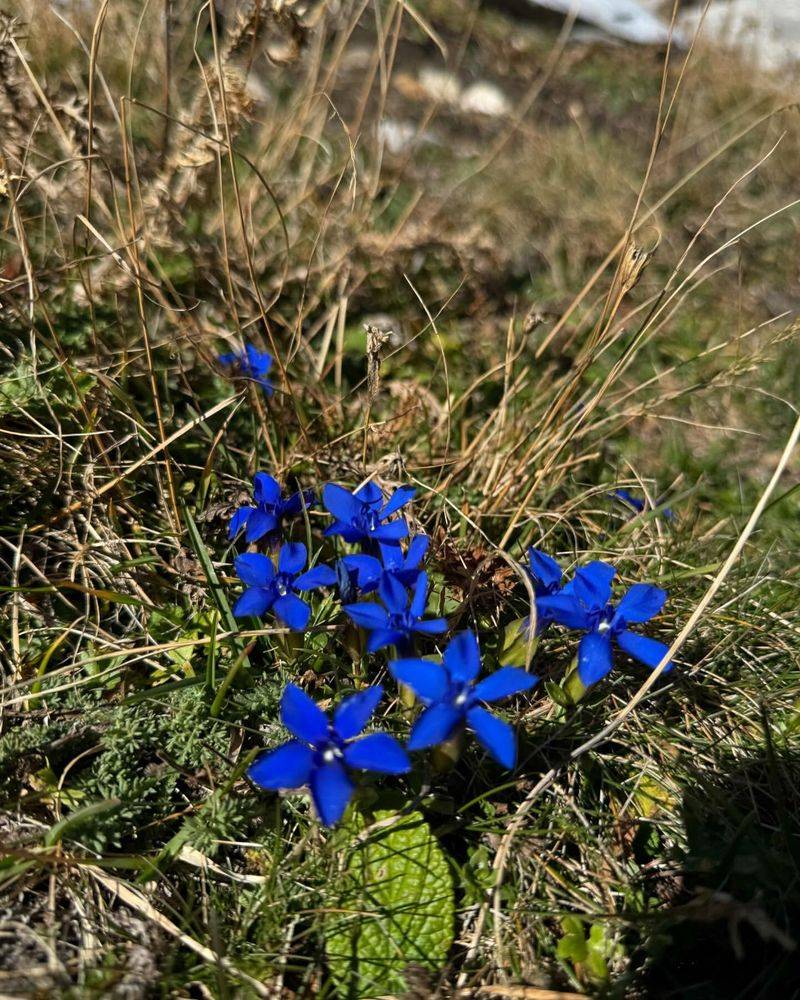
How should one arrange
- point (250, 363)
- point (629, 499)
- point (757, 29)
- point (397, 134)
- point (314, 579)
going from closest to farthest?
point (314, 579) → point (250, 363) → point (629, 499) → point (397, 134) → point (757, 29)

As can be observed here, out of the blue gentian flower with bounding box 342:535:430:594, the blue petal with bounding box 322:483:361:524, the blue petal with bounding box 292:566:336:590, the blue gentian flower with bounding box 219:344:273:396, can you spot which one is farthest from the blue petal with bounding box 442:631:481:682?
the blue gentian flower with bounding box 219:344:273:396

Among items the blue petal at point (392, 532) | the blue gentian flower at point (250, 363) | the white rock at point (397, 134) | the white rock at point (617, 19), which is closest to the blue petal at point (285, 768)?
the blue petal at point (392, 532)

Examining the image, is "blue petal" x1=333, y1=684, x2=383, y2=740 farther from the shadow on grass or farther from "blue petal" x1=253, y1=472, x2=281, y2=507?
the shadow on grass

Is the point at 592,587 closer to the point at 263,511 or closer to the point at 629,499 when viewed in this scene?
the point at 263,511

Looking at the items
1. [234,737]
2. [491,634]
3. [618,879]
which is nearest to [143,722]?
[234,737]

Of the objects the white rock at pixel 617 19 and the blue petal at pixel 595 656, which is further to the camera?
the white rock at pixel 617 19

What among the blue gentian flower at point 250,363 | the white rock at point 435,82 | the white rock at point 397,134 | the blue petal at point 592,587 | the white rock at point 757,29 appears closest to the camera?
the blue petal at point 592,587

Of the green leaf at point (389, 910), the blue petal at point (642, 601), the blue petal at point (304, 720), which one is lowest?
the green leaf at point (389, 910)

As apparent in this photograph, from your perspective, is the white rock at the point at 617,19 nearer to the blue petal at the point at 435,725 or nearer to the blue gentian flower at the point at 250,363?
the blue gentian flower at the point at 250,363

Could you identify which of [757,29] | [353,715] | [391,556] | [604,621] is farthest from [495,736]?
[757,29]
